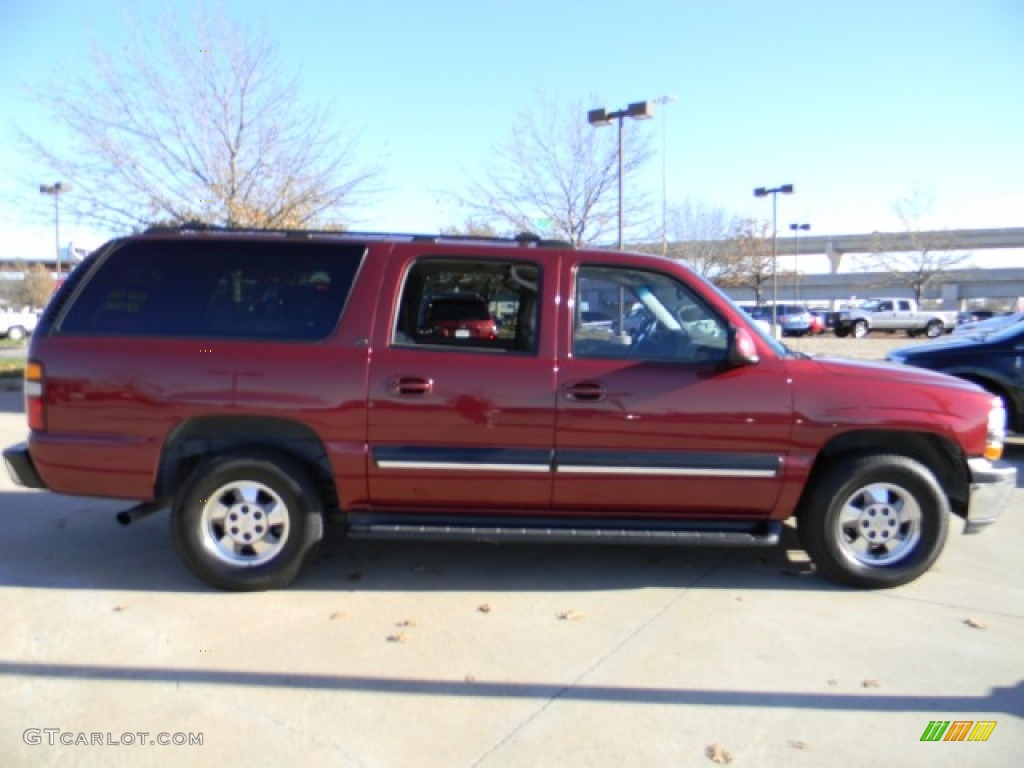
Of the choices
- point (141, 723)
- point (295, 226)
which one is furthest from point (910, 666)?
point (295, 226)

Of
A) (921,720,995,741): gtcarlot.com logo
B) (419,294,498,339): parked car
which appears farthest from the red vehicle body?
(921,720,995,741): gtcarlot.com logo

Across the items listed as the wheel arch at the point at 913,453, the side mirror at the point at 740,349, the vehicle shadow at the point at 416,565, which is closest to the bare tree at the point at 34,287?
the vehicle shadow at the point at 416,565

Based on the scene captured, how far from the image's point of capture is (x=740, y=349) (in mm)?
4062

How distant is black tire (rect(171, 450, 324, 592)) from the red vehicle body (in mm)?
12

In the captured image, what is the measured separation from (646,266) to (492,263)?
0.87 m

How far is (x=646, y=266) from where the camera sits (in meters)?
4.35

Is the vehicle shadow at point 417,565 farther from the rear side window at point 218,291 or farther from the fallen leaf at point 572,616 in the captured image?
the rear side window at point 218,291

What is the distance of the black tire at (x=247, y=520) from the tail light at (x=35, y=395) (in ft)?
2.78

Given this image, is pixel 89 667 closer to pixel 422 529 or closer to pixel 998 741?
pixel 422 529

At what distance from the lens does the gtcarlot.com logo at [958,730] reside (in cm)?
297

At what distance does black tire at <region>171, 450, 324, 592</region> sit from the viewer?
13.8 feet

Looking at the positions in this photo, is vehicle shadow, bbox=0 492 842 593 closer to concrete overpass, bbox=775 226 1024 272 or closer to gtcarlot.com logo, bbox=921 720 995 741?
gtcarlot.com logo, bbox=921 720 995 741

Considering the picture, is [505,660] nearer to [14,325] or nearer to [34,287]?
[14,325]

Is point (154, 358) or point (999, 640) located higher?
point (154, 358)
